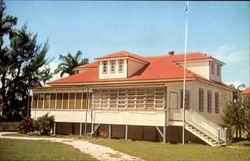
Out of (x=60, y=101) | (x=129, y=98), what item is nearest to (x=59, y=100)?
(x=60, y=101)

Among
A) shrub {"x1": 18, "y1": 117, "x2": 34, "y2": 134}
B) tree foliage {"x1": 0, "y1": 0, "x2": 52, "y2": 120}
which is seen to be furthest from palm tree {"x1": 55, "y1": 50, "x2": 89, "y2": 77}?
shrub {"x1": 18, "y1": 117, "x2": 34, "y2": 134}

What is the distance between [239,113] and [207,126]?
303 cm

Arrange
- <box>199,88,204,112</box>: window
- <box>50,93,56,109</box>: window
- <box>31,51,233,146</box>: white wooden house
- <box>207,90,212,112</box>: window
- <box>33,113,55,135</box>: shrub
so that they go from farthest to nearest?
<box>50,93,56,109</box>: window
<box>207,90,212,112</box>: window
<box>33,113,55,135</box>: shrub
<box>199,88,204,112</box>: window
<box>31,51,233,146</box>: white wooden house

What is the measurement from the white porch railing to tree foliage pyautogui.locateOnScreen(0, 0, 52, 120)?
2360 cm

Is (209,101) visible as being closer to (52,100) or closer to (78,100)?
(78,100)

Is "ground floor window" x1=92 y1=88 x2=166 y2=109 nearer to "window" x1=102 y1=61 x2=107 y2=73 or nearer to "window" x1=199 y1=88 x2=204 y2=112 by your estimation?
"window" x1=102 y1=61 x2=107 y2=73

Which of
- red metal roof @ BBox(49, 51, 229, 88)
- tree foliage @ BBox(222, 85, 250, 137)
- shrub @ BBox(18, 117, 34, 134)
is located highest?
red metal roof @ BBox(49, 51, 229, 88)

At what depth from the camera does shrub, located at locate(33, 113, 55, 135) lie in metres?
26.7

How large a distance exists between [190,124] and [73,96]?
11.2 m

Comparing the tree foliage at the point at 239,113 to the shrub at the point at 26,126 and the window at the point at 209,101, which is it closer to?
the window at the point at 209,101

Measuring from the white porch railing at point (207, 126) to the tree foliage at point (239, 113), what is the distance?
208 cm

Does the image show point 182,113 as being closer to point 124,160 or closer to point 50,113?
point 124,160

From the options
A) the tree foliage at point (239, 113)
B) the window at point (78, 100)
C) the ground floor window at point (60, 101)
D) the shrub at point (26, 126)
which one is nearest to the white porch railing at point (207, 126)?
the tree foliage at point (239, 113)

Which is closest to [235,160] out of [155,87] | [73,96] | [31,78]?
[155,87]
